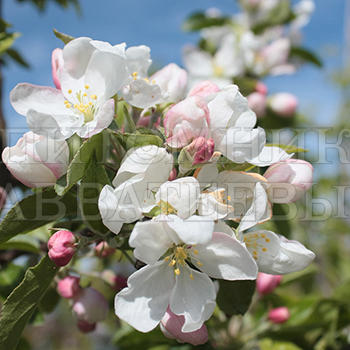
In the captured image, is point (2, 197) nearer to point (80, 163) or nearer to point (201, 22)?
point (80, 163)

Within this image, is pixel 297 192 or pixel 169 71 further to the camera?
pixel 169 71

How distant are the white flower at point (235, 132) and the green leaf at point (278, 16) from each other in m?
2.07

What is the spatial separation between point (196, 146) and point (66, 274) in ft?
2.15

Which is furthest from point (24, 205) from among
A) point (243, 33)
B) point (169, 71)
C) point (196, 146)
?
point (243, 33)

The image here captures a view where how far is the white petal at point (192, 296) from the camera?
0.90 m

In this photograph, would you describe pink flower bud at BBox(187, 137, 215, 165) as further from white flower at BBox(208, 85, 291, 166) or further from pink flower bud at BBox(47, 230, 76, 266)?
pink flower bud at BBox(47, 230, 76, 266)

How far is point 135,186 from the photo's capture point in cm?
92

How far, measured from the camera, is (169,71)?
4.24ft

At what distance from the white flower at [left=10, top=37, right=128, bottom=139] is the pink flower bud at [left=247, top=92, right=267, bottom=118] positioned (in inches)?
51.4

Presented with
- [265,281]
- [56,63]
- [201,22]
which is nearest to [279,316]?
[265,281]

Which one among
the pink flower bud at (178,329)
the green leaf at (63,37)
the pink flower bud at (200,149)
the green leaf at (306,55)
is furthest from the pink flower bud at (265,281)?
the green leaf at (306,55)

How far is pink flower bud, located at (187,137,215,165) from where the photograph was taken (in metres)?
0.94

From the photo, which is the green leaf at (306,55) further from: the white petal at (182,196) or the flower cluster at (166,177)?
the white petal at (182,196)

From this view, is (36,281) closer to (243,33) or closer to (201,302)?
(201,302)
